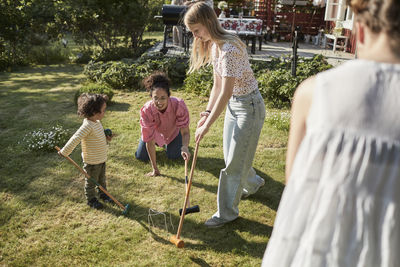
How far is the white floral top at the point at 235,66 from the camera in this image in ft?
9.05

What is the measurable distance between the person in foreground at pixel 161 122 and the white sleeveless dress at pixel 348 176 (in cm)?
238

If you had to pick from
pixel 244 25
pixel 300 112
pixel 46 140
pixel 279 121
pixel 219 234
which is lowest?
pixel 219 234

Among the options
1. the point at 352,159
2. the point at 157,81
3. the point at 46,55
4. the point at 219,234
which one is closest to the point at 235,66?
the point at 157,81

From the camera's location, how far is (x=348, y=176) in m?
1.13

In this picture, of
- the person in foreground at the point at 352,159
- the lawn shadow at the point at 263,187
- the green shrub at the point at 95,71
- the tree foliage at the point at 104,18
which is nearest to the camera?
the person in foreground at the point at 352,159

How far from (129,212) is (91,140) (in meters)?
0.86

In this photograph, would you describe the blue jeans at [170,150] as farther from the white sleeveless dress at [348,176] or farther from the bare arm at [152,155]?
the white sleeveless dress at [348,176]

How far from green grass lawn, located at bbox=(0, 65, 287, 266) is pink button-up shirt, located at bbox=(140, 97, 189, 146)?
41cm

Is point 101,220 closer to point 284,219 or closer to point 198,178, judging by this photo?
point 198,178

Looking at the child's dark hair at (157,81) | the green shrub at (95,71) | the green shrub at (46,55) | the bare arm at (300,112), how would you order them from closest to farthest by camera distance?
the bare arm at (300,112)
the child's dark hair at (157,81)
the green shrub at (95,71)
the green shrub at (46,55)

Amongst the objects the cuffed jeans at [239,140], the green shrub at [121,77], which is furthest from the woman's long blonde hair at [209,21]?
the green shrub at [121,77]

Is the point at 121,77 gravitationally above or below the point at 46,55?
below

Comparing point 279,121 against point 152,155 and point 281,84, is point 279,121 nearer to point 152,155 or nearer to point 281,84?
point 281,84

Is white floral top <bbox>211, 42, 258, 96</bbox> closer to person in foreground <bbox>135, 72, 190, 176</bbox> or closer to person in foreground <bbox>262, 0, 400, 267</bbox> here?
person in foreground <bbox>135, 72, 190, 176</bbox>
